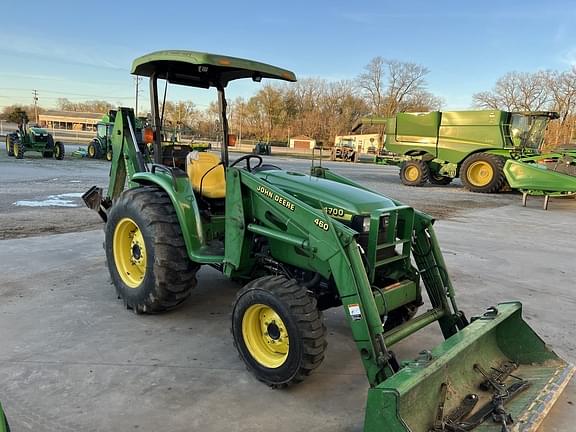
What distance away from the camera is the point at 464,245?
24.5 ft

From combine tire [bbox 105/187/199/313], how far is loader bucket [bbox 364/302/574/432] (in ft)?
6.72

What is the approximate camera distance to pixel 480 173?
16.3 meters

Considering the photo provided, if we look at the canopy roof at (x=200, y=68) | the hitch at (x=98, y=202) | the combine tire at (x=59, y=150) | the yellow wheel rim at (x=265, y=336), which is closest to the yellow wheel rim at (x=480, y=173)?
the canopy roof at (x=200, y=68)

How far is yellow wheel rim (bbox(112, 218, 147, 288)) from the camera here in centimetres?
422

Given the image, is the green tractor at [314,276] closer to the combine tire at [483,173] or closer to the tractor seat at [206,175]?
the tractor seat at [206,175]

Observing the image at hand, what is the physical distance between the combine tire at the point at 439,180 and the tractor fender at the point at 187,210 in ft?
52.0

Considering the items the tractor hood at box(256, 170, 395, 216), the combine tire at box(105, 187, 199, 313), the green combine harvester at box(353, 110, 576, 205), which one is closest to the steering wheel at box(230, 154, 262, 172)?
the tractor hood at box(256, 170, 395, 216)

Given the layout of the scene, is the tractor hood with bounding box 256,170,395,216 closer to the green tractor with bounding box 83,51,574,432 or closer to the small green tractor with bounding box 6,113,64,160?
the green tractor with bounding box 83,51,574,432

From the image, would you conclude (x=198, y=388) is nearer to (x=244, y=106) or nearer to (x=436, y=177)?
(x=436, y=177)

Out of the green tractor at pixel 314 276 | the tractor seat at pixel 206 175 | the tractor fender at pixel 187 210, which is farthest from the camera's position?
the tractor seat at pixel 206 175

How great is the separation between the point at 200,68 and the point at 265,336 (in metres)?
2.39

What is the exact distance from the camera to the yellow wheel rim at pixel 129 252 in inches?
166

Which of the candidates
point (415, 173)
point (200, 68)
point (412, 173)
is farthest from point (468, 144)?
point (200, 68)

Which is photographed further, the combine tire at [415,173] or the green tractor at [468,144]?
the combine tire at [415,173]
